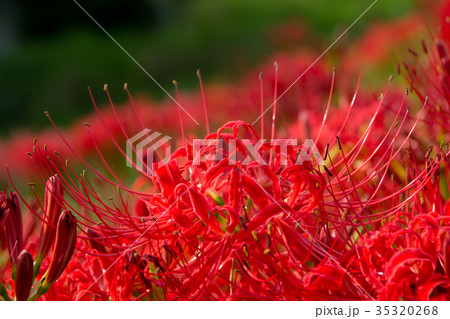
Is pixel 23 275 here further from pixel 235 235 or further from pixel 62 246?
pixel 235 235

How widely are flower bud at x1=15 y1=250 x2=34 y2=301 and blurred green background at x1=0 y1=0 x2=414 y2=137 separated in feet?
8.83

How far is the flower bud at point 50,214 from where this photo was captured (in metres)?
0.58

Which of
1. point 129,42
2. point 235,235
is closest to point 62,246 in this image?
point 235,235

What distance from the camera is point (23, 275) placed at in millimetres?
556

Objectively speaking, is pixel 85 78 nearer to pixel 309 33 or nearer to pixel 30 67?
pixel 30 67

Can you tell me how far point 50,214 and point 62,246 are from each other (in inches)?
1.5

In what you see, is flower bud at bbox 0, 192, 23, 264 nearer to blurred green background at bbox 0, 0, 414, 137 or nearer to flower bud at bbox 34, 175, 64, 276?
flower bud at bbox 34, 175, 64, 276

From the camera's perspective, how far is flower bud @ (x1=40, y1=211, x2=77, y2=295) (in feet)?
1.85

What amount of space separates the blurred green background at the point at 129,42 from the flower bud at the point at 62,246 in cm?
267

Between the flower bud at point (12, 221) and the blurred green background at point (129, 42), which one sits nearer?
the flower bud at point (12, 221)

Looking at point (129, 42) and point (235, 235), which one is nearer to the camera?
point (235, 235)

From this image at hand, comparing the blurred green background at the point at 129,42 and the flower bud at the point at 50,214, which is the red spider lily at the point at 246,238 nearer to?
the flower bud at the point at 50,214

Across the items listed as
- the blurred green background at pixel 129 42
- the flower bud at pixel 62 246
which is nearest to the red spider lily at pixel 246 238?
the flower bud at pixel 62 246

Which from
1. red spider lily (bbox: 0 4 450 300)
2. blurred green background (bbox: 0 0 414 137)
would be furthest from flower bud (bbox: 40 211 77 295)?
blurred green background (bbox: 0 0 414 137)
